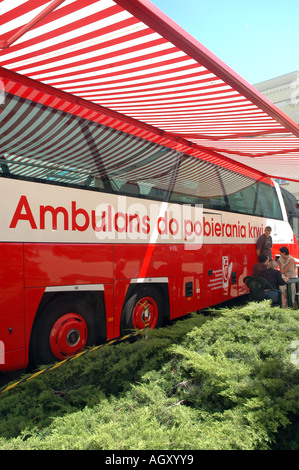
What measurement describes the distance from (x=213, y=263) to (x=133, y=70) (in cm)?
415

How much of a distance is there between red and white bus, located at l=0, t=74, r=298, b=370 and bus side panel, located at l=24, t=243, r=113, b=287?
1cm

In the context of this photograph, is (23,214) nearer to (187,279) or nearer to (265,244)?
(187,279)

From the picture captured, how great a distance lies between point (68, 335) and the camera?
13.7ft

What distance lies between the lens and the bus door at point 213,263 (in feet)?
21.3

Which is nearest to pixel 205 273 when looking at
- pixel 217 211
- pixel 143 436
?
pixel 217 211

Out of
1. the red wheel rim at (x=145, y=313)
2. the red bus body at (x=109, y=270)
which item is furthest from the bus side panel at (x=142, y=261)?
the red wheel rim at (x=145, y=313)

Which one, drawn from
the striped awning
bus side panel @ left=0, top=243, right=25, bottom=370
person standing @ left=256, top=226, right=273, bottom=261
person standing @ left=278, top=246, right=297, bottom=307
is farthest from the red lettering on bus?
person standing @ left=256, top=226, right=273, bottom=261

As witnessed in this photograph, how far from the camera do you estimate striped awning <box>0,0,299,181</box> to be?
2.69m

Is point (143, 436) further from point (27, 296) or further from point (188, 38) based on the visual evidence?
point (188, 38)

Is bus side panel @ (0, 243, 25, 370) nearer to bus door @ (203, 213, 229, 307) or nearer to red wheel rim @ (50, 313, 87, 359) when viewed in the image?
red wheel rim @ (50, 313, 87, 359)

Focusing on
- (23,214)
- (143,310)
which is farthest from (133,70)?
(143,310)

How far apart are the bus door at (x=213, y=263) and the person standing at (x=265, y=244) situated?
1775 mm

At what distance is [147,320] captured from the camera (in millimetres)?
5340

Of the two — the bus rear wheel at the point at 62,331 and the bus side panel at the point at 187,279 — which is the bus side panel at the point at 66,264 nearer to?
the bus rear wheel at the point at 62,331
